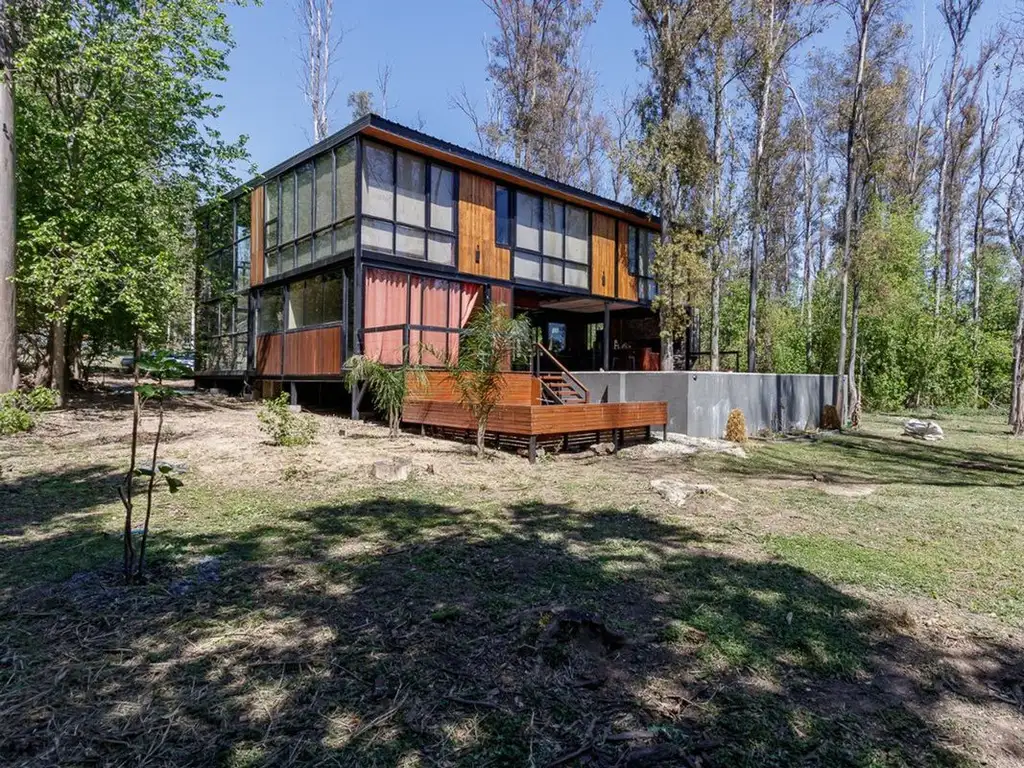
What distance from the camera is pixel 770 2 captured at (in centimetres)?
1556

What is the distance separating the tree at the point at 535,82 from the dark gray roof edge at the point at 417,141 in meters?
8.83

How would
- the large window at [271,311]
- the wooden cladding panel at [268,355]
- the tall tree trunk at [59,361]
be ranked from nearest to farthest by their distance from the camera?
the tall tree trunk at [59,361] → the wooden cladding panel at [268,355] → the large window at [271,311]

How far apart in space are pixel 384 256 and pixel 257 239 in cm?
509

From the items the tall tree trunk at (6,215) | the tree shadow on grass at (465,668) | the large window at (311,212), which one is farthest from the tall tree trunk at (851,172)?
the tall tree trunk at (6,215)

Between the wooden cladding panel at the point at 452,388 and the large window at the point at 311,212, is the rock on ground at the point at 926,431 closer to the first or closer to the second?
the wooden cladding panel at the point at 452,388

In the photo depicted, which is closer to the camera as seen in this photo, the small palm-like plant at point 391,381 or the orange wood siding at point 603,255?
the small palm-like plant at point 391,381

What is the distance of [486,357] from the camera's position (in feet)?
23.8

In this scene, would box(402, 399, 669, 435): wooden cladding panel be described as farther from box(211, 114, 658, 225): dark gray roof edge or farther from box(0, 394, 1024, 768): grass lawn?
box(211, 114, 658, 225): dark gray roof edge

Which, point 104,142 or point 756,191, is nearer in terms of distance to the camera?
point 104,142

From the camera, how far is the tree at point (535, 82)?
2256cm

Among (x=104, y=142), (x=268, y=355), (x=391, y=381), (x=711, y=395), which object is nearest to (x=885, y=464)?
(x=711, y=395)

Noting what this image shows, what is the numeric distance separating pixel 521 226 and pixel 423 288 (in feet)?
11.4

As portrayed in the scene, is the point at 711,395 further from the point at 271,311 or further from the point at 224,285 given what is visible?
the point at 224,285

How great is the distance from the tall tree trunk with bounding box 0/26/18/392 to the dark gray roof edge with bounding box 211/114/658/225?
5.03 metres
